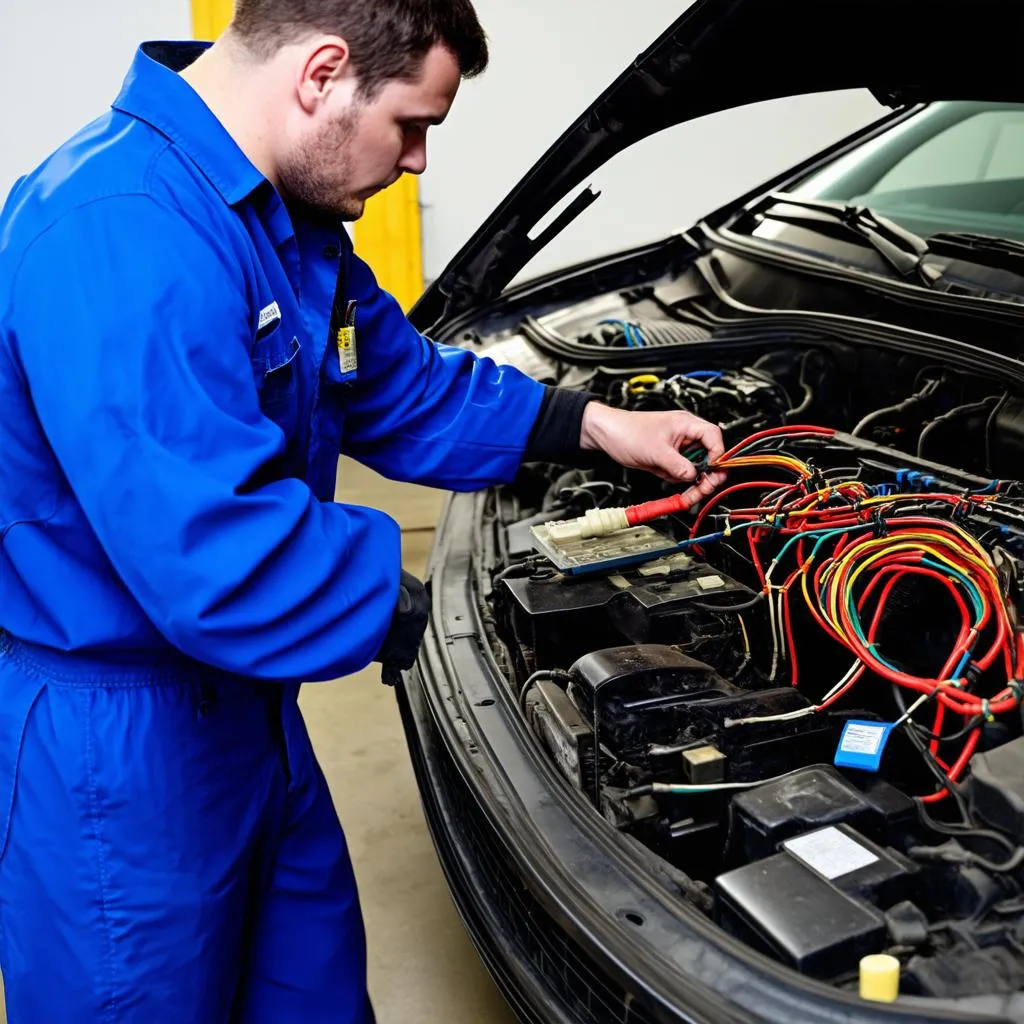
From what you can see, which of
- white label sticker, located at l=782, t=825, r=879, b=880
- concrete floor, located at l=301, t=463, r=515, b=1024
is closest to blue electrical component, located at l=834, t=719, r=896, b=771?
white label sticker, located at l=782, t=825, r=879, b=880

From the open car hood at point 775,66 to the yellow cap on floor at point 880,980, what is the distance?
1.20 meters

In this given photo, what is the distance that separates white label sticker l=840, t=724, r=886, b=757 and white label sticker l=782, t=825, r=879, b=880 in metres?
0.11

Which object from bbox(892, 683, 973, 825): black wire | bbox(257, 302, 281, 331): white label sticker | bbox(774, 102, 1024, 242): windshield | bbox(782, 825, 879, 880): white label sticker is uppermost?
bbox(774, 102, 1024, 242): windshield

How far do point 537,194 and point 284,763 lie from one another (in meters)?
1.17

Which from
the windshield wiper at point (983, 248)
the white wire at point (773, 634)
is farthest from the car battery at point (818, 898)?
the windshield wiper at point (983, 248)

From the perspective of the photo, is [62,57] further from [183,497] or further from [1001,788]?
[1001,788]

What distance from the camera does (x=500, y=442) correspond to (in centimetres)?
152

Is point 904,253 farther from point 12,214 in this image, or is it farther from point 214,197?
point 12,214

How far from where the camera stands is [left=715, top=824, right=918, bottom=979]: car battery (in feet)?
2.73

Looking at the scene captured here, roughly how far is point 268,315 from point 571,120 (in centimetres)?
459

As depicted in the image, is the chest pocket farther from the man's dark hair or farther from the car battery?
the car battery

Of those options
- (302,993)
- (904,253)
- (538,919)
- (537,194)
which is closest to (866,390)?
(904,253)

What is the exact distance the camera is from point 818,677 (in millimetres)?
1388

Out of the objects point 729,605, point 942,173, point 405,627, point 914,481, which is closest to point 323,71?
point 405,627
